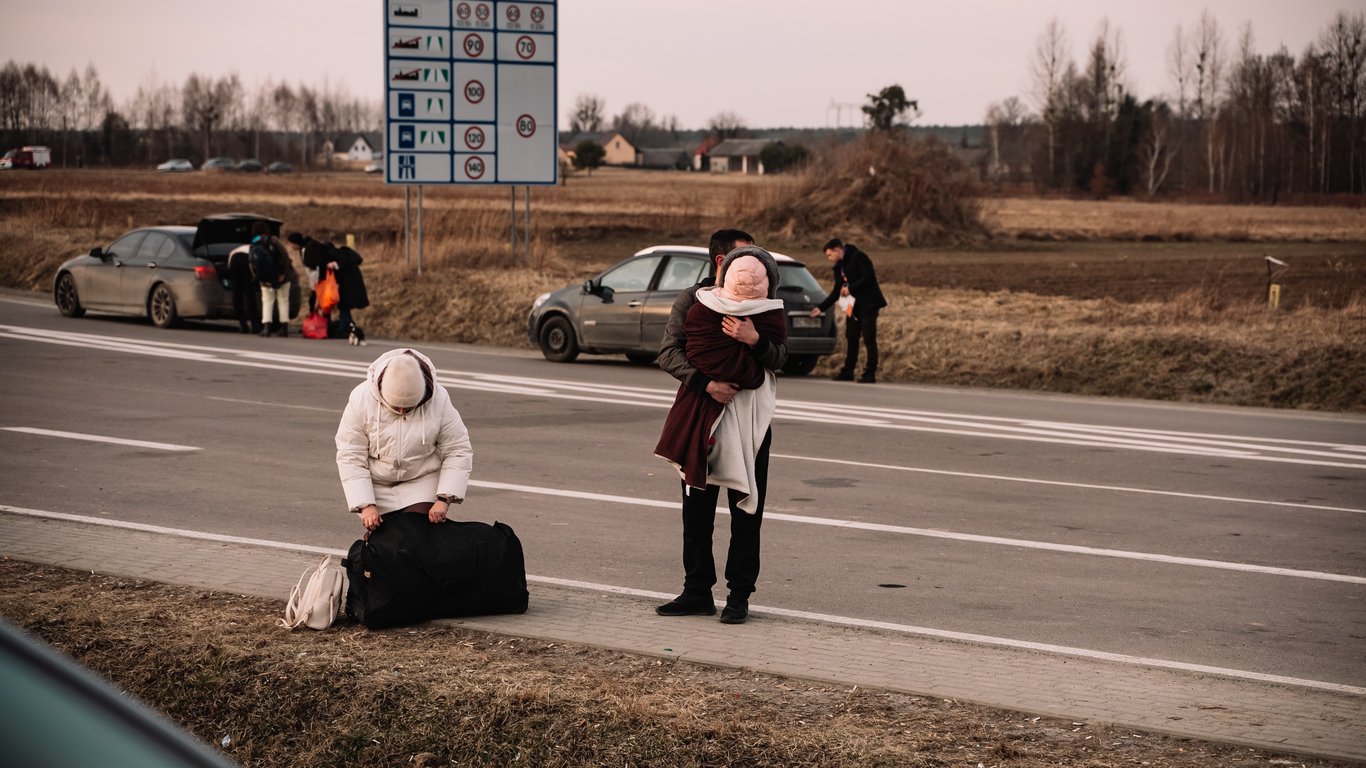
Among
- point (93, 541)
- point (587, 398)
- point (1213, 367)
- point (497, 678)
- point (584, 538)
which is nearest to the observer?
point (497, 678)

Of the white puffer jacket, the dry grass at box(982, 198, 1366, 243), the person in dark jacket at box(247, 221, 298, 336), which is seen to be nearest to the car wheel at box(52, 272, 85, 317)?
the person in dark jacket at box(247, 221, 298, 336)

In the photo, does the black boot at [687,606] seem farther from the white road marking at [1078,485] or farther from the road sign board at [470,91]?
the road sign board at [470,91]

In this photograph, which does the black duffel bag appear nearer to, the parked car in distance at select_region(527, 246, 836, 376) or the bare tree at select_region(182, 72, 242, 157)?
the parked car in distance at select_region(527, 246, 836, 376)

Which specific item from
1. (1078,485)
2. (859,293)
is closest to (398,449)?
(1078,485)

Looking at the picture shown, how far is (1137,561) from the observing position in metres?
9.13

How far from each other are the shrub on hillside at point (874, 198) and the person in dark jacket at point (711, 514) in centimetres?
4391

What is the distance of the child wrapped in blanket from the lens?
285 inches

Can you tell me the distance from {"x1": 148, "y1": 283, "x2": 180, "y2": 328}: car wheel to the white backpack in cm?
1888

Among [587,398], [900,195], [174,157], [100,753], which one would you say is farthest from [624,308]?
[174,157]

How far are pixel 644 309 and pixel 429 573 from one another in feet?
44.6

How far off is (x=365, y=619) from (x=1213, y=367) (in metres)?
15.2

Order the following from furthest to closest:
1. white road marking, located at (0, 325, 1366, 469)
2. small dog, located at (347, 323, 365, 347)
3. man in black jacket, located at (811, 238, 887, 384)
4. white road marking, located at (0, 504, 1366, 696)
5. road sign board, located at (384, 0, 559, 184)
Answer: road sign board, located at (384, 0, 559, 184)
small dog, located at (347, 323, 365, 347)
man in black jacket, located at (811, 238, 887, 384)
white road marking, located at (0, 325, 1366, 469)
white road marking, located at (0, 504, 1366, 696)

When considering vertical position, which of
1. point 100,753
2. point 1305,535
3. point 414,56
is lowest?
point 1305,535

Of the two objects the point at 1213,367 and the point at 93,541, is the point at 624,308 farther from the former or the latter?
the point at 93,541
